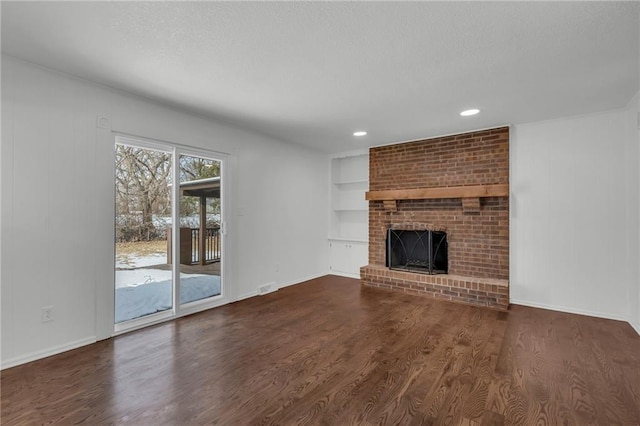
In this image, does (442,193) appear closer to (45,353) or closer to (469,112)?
(469,112)

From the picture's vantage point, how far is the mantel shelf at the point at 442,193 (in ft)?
13.2

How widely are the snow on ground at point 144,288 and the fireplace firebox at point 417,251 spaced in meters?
3.06

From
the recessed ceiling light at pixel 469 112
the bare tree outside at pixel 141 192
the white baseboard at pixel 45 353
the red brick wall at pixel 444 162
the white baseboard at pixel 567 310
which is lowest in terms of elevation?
the white baseboard at pixel 567 310

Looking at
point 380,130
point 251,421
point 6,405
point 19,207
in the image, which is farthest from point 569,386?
point 19,207

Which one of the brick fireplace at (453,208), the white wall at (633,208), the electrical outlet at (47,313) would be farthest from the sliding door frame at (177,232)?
the white wall at (633,208)

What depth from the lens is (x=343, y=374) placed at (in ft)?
7.54

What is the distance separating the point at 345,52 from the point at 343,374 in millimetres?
2362

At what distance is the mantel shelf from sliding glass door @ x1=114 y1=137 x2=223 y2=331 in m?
2.55

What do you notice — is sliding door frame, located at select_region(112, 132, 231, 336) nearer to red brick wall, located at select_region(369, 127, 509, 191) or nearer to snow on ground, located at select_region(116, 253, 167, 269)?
snow on ground, located at select_region(116, 253, 167, 269)

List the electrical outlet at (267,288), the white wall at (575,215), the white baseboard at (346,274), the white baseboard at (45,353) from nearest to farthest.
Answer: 1. the white baseboard at (45,353)
2. the white wall at (575,215)
3. the electrical outlet at (267,288)
4. the white baseboard at (346,274)

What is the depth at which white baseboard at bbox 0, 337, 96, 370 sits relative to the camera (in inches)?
93.0

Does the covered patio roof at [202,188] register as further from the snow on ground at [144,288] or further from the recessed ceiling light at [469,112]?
the recessed ceiling light at [469,112]

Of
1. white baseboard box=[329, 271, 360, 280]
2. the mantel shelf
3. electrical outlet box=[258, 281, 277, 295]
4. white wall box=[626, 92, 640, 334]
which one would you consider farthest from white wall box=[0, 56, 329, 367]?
white wall box=[626, 92, 640, 334]

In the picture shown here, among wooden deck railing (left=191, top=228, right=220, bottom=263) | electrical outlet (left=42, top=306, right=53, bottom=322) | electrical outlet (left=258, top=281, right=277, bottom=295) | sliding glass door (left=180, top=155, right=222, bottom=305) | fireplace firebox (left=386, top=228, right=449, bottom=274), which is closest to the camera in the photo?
electrical outlet (left=42, top=306, right=53, bottom=322)
